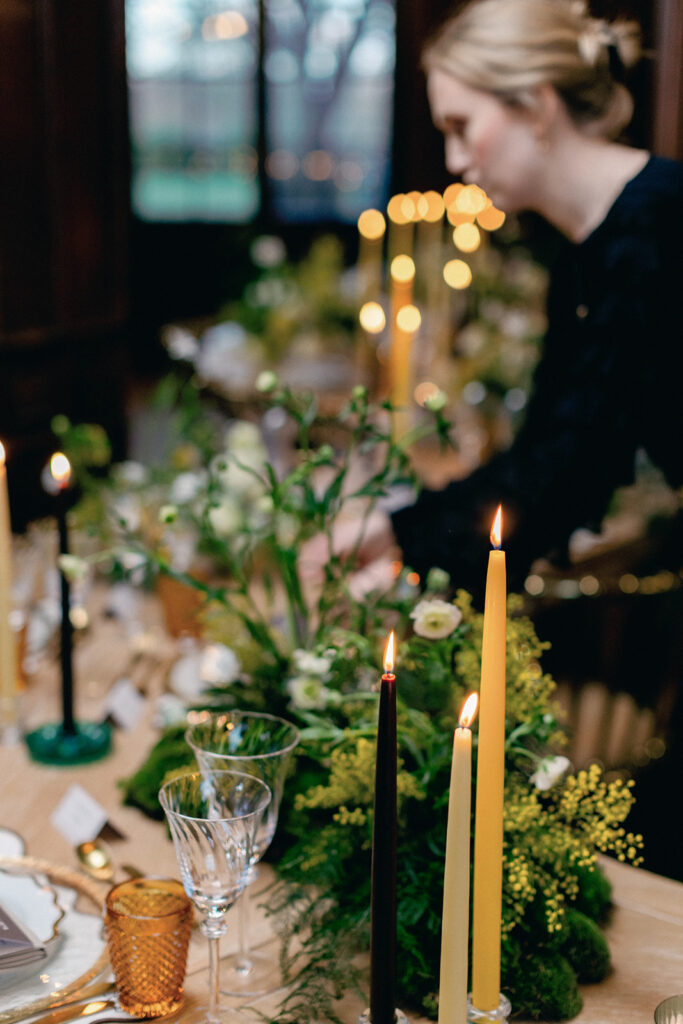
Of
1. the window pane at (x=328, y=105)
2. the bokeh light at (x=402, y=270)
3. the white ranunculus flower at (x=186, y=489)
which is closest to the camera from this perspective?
the white ranunculus flower at (x=186, y=489)

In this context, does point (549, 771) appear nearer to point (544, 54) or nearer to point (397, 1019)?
point (397, 1019)

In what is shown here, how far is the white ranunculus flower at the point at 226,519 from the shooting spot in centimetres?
114

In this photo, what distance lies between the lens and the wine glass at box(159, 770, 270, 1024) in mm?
692

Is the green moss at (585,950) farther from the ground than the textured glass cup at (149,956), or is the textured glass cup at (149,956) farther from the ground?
the textured glass cup at (149,956)

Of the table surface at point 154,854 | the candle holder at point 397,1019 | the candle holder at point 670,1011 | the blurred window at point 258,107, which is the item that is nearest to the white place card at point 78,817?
the table surface at point 154,854

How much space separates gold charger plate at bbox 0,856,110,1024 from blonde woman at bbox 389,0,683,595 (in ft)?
1.92

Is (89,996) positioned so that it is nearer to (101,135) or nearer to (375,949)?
(375,949)

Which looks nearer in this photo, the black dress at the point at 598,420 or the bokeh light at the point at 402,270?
the black dress at the point at 598,420

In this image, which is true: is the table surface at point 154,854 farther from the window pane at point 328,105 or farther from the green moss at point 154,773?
the window pane at point 328,105

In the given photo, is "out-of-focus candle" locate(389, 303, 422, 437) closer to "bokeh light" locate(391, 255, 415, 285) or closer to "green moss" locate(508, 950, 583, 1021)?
"bokeh light" locate(391, 255, 415, 285)

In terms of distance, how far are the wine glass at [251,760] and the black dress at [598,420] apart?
1.70 ft

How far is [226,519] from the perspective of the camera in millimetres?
1142

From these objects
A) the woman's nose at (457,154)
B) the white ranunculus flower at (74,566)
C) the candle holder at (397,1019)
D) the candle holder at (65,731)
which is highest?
the woman's nose at (457,154)

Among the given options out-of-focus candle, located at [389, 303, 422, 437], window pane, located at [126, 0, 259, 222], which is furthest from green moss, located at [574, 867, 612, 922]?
window pane, located at [126, 0, 259, 222]
